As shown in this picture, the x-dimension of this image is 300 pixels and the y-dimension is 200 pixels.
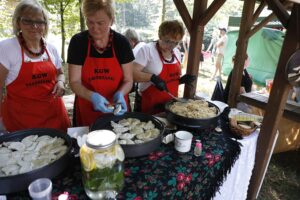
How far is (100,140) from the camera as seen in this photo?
0.87m

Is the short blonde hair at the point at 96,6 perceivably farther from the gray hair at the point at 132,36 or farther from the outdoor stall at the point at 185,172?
the gray hair at the point at 132,36

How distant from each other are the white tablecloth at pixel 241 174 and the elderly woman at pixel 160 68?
80 centimetres

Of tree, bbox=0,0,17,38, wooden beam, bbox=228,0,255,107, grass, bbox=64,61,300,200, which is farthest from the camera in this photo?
tree, bbox=0,0,17,38

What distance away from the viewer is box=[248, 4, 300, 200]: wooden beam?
1.64 m

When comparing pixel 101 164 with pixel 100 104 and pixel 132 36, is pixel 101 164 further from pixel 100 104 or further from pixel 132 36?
pixel 132 36

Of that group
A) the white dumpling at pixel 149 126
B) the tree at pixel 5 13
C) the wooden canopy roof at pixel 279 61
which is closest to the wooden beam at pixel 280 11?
the wooden canopy roof at pixel 279 61

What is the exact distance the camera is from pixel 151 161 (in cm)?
128

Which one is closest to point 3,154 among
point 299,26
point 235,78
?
point 299,26

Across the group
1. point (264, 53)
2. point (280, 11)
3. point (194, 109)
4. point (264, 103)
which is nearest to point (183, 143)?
point (194, 109)

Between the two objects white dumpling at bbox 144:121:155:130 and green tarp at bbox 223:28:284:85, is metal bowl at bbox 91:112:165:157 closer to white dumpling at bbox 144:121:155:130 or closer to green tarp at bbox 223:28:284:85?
white dumpling at bbox 144:121:155:130

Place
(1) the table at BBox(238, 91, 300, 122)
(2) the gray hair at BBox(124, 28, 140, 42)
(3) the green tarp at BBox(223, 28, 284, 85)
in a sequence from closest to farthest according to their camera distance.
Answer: (1) the table at BBox(238, 91, 300, 122), (2) the gray hair at BBox(124, 28, 140, 42), (3) the green tarp at BBox(223, 28, 284, 85)

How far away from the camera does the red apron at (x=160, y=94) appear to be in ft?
7.14

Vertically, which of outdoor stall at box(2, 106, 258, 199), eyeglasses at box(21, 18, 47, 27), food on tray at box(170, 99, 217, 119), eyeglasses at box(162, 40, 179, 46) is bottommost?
outdoor stall at box(2, 106, 258, 199)

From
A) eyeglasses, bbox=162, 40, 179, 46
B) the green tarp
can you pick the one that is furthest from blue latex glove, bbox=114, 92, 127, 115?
the green tarp
